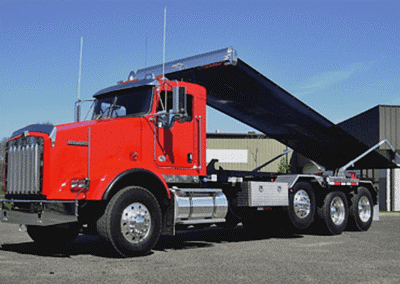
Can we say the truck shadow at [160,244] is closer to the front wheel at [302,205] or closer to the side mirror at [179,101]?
the front wheel at [302,205]

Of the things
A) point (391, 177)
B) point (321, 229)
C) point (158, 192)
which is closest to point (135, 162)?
point (158, 192)

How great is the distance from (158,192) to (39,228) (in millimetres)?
2294

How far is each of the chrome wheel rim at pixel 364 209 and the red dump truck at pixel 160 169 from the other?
0.76m

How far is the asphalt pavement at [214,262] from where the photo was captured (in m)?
5.97

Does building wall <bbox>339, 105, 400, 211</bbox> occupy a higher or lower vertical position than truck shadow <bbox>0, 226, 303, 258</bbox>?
higher

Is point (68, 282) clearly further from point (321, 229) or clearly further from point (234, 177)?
point (321, 229)

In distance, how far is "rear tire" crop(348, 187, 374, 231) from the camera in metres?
12.9

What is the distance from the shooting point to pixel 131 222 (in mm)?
7793

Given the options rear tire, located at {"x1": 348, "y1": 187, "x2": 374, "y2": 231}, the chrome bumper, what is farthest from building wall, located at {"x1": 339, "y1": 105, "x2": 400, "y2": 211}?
the chrome bumper

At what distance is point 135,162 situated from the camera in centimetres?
819

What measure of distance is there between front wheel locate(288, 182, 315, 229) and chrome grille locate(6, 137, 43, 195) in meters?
5.53

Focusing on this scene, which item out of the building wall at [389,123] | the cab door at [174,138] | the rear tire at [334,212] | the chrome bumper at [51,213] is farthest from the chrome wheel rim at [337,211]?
the building wall at [389,123]

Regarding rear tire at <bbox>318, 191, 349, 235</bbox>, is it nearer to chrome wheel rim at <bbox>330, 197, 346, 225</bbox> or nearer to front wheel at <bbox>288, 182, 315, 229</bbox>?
chrome wheel rim at <bbox>330, 197, 346, 225</bbox>

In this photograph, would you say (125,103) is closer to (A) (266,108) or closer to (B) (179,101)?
(B) (179,101)
